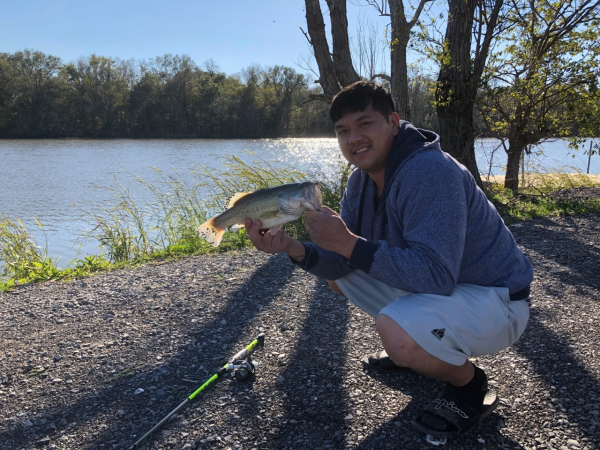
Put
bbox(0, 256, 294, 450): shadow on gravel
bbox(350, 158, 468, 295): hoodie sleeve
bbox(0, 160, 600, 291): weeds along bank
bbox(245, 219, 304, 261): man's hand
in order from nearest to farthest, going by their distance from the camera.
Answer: bbox(350, 158, 468, 295): hoodie sleeve → bbox(0, 256, 294, 450): shadow on gravel → bbox(245, 219, 304, 261): man's hand → bbox(0, 160, 600, 291): weeds along bank

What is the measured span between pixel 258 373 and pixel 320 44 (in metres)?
7.74

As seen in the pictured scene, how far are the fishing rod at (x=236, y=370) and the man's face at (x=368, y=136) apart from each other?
1.54 metres

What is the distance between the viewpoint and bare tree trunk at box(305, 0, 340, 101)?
9.22m

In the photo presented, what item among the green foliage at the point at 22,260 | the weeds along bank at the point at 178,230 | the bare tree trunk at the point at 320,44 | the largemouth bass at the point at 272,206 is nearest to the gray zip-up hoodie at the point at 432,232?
the largemouth bass at the point at 272,206

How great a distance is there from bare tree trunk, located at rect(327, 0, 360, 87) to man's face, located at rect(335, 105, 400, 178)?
7.29 m

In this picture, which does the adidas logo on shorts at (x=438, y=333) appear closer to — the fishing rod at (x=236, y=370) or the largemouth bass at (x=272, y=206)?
the largemouth bass at (x=272, y=206)

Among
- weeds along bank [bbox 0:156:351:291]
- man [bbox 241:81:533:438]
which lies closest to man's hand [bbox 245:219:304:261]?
man [bbox 241:81:533:438]

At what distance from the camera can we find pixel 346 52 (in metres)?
9.55

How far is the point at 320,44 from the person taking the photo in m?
9.33

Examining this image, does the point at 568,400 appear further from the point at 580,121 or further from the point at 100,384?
the point at 580,121

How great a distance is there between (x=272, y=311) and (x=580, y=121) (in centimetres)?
957

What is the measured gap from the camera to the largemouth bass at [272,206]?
2.45 metres

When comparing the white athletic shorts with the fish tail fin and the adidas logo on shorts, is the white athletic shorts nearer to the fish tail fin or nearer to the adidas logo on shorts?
the adidas logo on shorts

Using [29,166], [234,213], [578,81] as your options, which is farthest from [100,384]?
[29,166]
